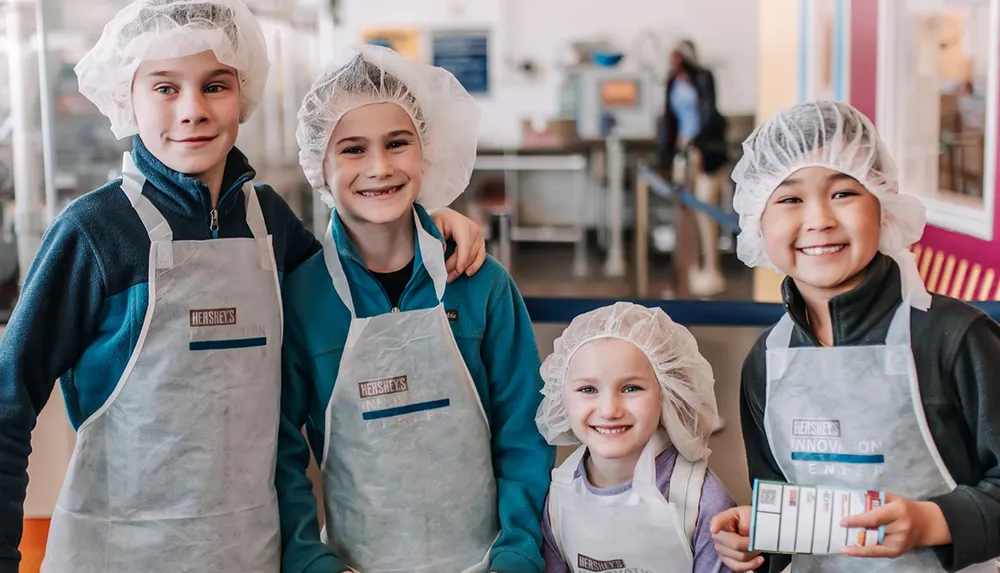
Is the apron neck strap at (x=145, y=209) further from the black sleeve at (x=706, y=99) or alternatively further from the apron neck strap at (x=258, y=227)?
the black sleeve at (x=706, y=99)

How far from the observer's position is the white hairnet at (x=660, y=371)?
1814 mm

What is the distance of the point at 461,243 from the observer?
1.92m

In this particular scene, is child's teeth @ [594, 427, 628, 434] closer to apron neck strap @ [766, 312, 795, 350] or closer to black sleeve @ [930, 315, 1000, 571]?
apron neck strap @ [766, 312, 795, 350]

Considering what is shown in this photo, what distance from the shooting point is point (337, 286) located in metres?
1.86

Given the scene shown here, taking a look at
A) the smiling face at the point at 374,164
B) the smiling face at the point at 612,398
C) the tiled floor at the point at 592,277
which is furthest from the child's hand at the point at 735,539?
the tiled floor at the point at 592,277

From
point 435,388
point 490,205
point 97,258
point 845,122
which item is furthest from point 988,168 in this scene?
point 490,205

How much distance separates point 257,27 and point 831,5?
5.32m

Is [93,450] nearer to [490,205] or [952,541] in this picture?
[952,541]

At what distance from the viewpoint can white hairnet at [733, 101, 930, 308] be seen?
1.61 metres

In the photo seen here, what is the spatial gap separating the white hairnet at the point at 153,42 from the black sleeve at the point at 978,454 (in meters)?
1.31

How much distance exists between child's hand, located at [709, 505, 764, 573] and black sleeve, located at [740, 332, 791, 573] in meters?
0.10

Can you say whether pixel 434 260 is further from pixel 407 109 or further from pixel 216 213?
pixel 216 213

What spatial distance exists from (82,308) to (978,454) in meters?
1.47

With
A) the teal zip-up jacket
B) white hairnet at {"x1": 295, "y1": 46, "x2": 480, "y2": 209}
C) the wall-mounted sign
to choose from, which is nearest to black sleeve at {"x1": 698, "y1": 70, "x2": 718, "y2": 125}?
the wall-mounted sign
